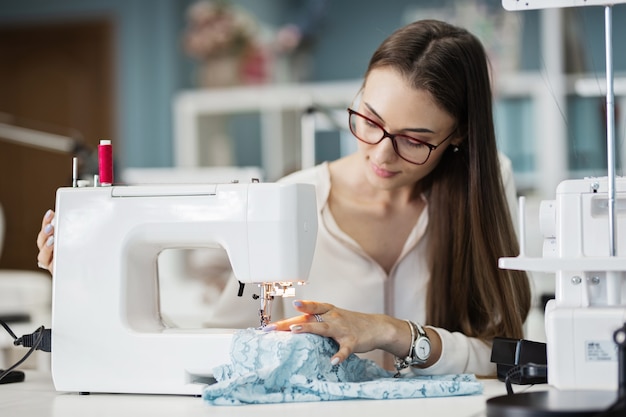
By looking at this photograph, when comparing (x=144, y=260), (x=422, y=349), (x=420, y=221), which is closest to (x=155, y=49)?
(x=420, y=221)

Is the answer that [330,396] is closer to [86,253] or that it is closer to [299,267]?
[299,267]

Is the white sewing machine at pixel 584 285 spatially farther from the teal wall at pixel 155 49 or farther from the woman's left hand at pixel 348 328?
the teal wall at pixel 155 49

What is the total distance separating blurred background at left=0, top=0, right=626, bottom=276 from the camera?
204 inches

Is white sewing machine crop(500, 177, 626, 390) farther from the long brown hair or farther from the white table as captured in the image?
the long brown hair

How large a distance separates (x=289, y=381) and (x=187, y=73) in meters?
4.34

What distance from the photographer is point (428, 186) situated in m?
1.96

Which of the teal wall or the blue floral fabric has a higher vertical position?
the teal wall

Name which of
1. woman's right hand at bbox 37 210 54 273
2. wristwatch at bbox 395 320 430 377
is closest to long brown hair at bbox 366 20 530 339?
wristwatch at bbox 395 320 430 377

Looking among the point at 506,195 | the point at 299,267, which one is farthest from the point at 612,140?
the point at 506,195

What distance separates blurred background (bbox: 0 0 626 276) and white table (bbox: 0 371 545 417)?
3510 millimetres

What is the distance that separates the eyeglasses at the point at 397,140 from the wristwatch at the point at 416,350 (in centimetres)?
31

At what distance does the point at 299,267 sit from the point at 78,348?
370 millimetres

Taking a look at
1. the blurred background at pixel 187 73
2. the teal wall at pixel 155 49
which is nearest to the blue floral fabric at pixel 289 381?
the blurred background at pixel 187 73

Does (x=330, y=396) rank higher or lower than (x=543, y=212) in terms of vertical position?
lower
